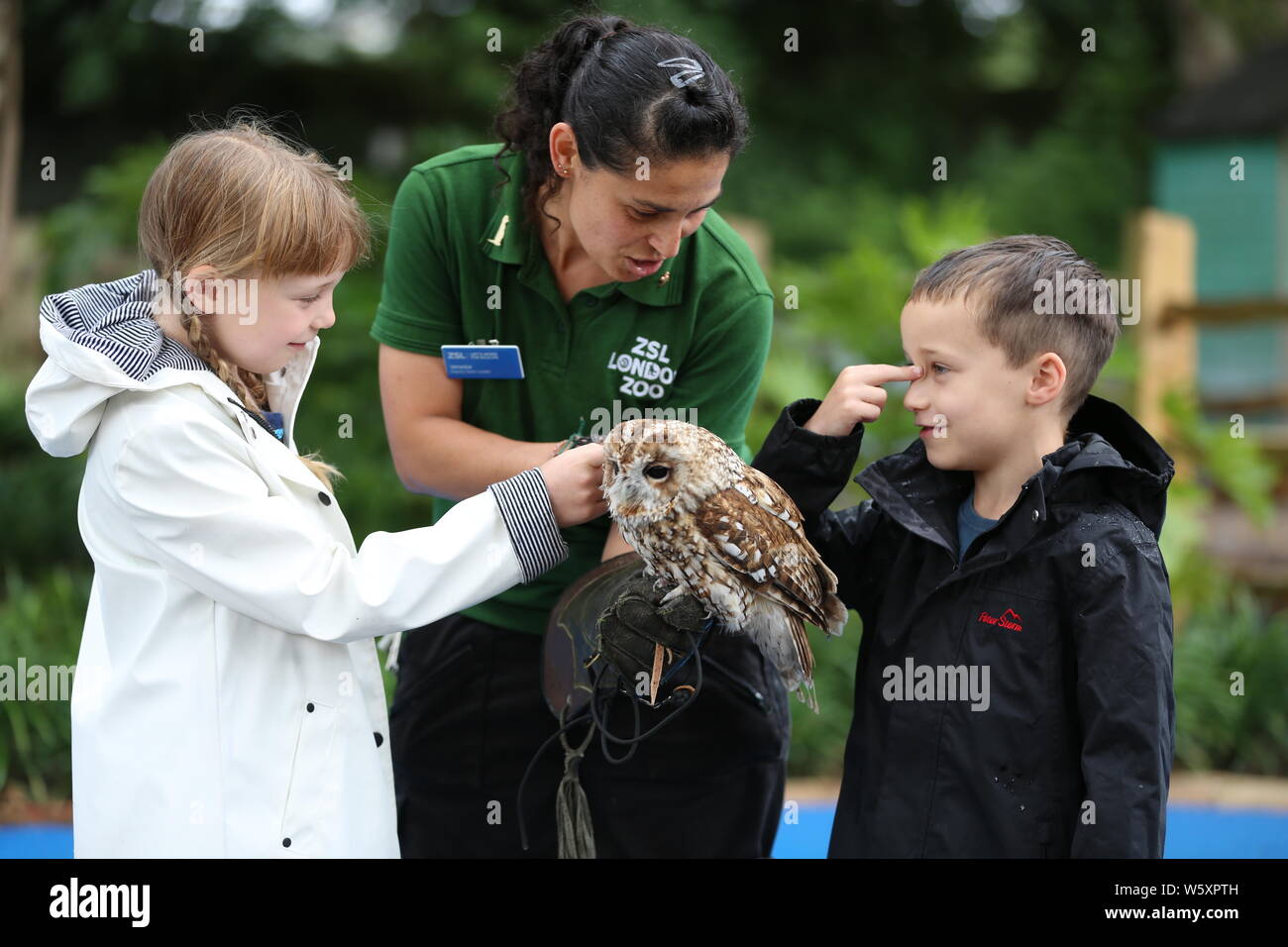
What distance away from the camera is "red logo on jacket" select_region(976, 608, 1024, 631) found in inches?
70.1

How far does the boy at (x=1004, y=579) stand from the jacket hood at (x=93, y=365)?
983 mm

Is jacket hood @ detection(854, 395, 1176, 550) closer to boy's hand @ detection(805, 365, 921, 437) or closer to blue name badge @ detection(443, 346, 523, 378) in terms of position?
boy's hand @ detection(805, 365, 921, 437)

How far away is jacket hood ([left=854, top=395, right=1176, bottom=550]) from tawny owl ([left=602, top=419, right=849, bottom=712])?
186mm

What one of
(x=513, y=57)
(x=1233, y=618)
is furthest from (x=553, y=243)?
(x=513, y=57)

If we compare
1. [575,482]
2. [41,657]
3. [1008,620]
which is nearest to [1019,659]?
[1008,620]

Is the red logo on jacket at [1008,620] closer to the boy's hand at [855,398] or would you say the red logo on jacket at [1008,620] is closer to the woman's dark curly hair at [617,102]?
the boy's hand at [855,398]

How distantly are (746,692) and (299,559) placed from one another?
0.91 metres

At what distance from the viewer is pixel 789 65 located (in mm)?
10844

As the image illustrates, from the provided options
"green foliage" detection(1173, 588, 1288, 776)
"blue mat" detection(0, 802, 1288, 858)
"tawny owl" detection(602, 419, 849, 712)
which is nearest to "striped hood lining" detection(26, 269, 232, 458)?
"tawny owl" detection(602, 419, 849, 712)

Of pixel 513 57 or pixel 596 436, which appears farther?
pixel 513 57

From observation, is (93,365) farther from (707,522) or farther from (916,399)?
(916,399)

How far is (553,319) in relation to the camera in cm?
210

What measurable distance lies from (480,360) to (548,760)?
79cm
